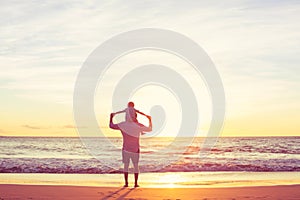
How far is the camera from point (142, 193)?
35.5 ft

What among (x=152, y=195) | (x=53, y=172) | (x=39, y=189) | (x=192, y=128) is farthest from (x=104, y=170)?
(x=152, y=195)

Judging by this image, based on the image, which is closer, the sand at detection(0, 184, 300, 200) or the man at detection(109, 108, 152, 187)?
the sand at detection(0, 184, 300, 200)

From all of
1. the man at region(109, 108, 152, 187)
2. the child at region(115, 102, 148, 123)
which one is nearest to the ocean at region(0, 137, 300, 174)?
the man at region(109, 108, 152, 187)

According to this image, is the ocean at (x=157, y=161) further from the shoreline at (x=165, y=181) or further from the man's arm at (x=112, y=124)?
the man's arm at (x=112, y=124)

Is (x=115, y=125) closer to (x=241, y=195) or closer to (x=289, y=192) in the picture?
(x=241, y=195)

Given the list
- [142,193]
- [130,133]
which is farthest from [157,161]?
[142,193]

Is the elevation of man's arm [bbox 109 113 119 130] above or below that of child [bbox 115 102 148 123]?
below

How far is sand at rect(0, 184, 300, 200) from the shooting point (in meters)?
10.4

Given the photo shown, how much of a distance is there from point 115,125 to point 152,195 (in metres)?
2.14

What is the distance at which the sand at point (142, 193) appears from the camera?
10383 millimetres

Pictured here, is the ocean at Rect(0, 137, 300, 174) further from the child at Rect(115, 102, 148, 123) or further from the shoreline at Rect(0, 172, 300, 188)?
the child at Rect(115, 102, 148, 123)

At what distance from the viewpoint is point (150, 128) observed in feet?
38.4

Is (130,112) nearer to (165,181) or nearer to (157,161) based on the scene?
(165,181)

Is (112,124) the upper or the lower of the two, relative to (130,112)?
lower
